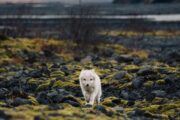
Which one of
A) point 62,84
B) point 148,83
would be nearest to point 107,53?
point 62,84

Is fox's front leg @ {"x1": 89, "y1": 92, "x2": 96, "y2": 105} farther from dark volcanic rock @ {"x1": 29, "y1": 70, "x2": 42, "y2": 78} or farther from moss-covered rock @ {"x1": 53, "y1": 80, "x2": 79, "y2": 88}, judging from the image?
dark volcanic rock @ {"x1": 29, "y1": 70, "x2": 42, "y2": 78}

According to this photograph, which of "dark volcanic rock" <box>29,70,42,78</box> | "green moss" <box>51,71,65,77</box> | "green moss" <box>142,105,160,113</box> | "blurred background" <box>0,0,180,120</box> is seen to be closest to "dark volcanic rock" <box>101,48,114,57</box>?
"blurred background" <box>0,0,180,120</box>

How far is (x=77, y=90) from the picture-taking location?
15.8 metres

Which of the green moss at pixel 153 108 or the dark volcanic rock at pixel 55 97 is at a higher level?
the dark volcanic rock at pixel 55 97

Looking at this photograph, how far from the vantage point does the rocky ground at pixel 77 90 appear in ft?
33.5

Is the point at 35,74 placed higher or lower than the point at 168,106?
lower

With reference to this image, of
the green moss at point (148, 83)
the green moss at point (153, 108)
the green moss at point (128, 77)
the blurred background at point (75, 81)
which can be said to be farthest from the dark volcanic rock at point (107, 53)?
the green moss at point (153, 108)

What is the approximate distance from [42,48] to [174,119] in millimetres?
20007

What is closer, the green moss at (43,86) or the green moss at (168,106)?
the green moss at (168,106)

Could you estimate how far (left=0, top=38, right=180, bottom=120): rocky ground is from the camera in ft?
33.5

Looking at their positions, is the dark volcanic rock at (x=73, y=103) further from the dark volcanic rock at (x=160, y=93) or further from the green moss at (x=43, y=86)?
the green moss at (x=43, y=86)

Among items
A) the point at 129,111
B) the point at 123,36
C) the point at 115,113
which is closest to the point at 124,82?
the point at 129,111

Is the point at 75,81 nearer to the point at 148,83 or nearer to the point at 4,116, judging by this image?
the point at 148,83

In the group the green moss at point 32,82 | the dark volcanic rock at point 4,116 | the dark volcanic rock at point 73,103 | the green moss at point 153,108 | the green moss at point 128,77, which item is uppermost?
the dark volcanic rock at point 4,116
